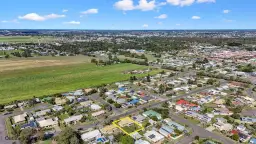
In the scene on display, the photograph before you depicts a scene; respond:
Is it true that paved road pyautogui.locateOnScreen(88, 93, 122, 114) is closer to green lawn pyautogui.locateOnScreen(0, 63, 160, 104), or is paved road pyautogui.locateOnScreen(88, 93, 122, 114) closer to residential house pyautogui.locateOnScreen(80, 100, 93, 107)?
residential house pyautogui.locateOnScreen(80, 100, 93, 107)

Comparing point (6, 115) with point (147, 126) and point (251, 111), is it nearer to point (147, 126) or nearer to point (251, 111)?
point (147, 126)

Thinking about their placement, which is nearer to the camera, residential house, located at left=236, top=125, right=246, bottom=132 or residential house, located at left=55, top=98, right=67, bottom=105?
residential house, located at left=236, top=125, right=246, bottom=132

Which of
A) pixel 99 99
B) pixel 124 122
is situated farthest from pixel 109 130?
pixel 99 99

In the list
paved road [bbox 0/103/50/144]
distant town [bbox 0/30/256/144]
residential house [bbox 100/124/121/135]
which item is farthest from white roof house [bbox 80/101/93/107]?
residential house [bbox 100/124/121/135]

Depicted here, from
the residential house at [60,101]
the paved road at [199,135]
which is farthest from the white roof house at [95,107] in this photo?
the paved road at [199,135]

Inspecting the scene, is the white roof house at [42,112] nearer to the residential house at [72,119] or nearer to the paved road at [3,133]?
the paved road at [3,133]

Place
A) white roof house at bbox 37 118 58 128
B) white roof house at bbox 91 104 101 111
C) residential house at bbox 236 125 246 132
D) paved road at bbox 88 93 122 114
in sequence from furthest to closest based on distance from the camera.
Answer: white roof house at bbox 91 104 101 111 → paved road at bbox 88 93 122 114 → white roof house at bbox 37 118 58 128 → residential house at bbox 236 125 246 132

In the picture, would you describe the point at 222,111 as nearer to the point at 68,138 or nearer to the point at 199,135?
the point at 199,135
